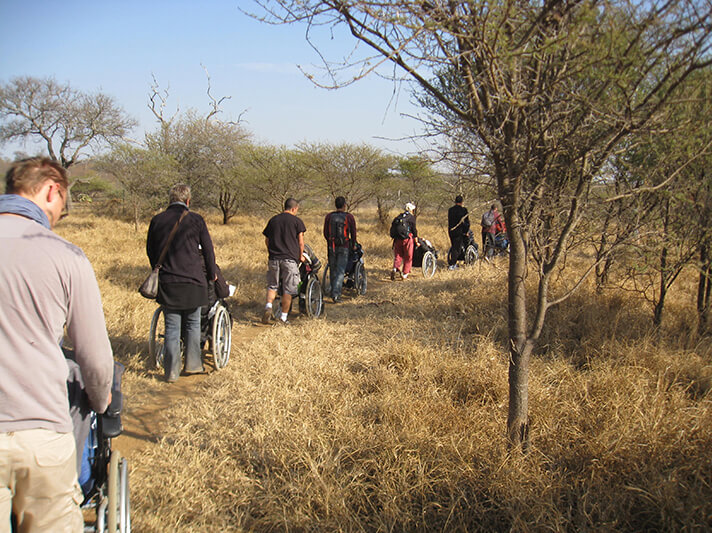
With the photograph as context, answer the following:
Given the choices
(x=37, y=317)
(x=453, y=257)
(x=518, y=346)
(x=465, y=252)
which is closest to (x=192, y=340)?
(x=37, y=317)

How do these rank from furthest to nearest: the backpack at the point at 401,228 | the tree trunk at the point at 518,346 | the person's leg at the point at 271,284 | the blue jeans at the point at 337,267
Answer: the backpack at the point at 401,228
the blue jeans at the point at 337,267
the person's leg at the point at 271,284
the tree trunk at the point at 518,346

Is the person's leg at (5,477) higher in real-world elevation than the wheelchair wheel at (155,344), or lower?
higher

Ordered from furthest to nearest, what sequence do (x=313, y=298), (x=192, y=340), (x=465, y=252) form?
1. (x=465, y=252)
2. (x=313, y=298)
3. (x=192, y=340)

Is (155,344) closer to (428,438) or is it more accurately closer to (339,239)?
(428,438)

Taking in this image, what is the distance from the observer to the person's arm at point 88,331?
1699 mm

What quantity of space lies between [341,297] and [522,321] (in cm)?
603

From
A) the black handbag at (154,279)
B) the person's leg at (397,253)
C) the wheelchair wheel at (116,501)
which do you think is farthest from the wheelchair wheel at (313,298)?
the wheelchair wheel at (116,501)

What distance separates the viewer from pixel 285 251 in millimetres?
6449

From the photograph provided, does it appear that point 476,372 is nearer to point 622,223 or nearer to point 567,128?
point 622,223

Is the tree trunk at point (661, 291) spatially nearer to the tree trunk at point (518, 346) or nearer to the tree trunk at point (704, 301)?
the tree trunk at point (704, 301)

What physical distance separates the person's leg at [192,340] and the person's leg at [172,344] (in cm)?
9

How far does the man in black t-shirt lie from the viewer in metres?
6.44

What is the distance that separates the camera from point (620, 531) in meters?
2.24

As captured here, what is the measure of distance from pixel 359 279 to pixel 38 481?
725cm
